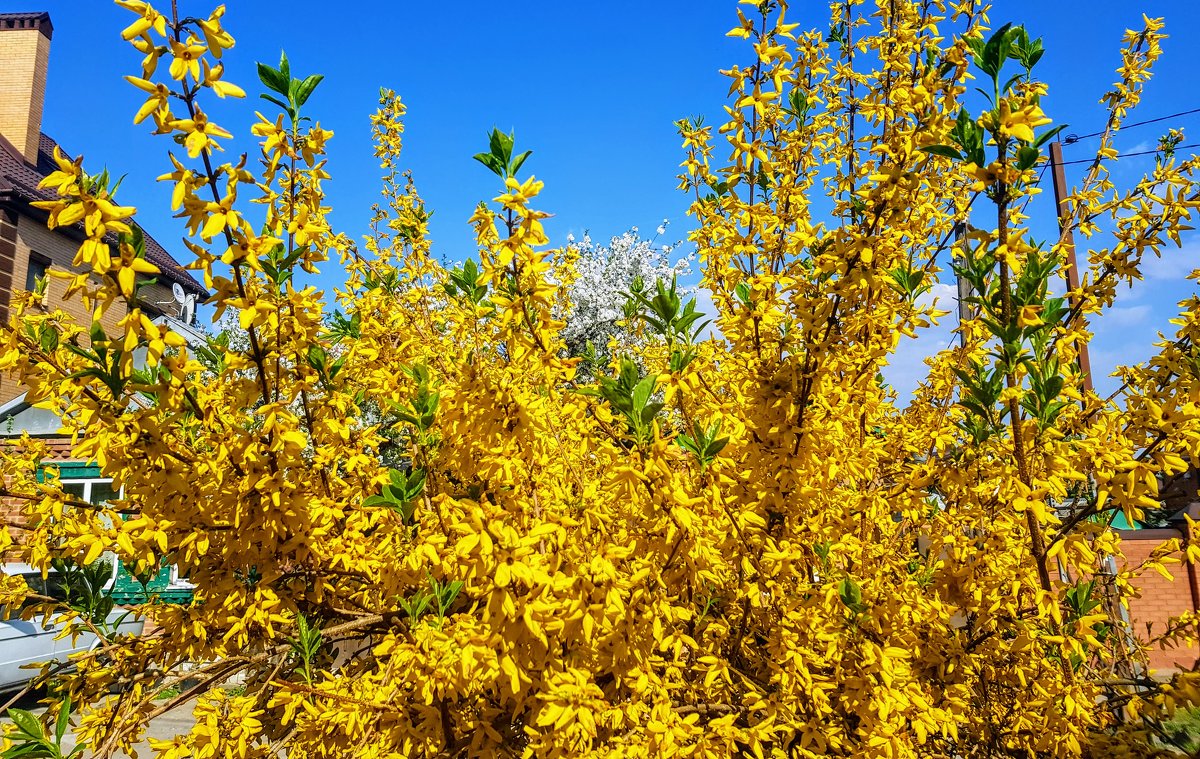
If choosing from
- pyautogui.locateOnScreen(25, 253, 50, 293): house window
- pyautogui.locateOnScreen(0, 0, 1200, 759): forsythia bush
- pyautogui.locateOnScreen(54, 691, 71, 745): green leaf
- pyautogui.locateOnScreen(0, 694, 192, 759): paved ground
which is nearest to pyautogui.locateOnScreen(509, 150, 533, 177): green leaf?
pyautogui.locateOnScreen(0, 0, 1200, 759): forsythia bush

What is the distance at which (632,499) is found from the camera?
5.97 feet

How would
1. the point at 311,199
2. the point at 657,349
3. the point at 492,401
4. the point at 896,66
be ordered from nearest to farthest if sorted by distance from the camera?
the point at 492,401 < the point at 311,199 < the point at 896,66 < the point at 657,349

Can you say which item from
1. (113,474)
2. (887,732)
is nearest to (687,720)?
(887,732)

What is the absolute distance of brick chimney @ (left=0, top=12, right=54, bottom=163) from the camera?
15.2 meters

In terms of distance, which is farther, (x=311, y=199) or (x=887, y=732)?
(x=311, y=199)

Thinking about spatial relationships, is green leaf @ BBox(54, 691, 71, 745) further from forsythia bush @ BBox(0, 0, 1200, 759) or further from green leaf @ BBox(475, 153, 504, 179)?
green leaf @ BBox(475, 153, 504, 179)

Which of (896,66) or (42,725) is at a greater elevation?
(896,66)

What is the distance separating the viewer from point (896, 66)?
286cm

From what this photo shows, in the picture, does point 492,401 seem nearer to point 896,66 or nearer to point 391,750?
point 391,750

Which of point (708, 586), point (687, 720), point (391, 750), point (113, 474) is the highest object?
point (113, 474)

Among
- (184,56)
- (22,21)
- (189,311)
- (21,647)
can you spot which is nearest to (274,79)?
(184,56)

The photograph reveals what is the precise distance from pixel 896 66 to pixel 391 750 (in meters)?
2.98

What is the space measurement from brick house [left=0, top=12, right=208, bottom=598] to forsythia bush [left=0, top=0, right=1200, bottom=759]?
10.4 metres

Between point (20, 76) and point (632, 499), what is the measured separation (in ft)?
63.3
